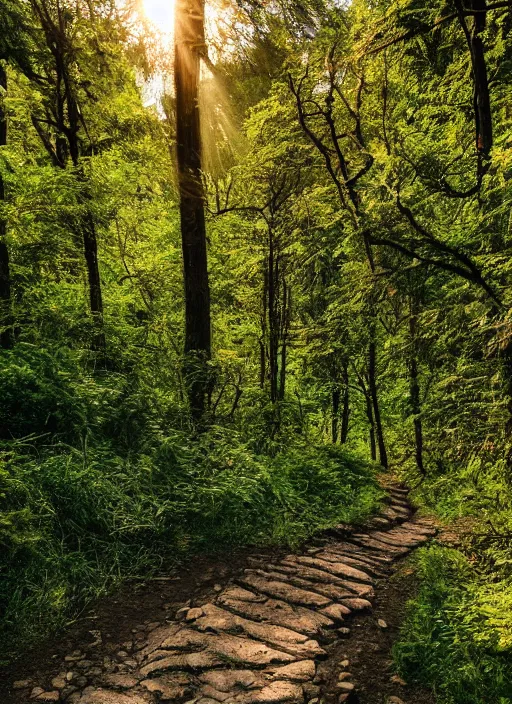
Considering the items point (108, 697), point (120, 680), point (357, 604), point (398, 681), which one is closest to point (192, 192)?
point (357, 604)

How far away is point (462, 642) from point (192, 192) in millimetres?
6945

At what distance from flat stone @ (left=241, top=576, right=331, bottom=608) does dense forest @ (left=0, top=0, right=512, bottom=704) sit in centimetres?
71

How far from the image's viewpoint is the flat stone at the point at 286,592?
4176 millimetres

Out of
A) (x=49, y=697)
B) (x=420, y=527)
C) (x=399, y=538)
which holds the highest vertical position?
(x=49, y=697)

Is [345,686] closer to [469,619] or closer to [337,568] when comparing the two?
[469,619]

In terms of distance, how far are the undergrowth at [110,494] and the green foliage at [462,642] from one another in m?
→ 1.80

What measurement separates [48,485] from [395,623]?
3374 mm

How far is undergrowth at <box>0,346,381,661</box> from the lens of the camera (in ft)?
12.8

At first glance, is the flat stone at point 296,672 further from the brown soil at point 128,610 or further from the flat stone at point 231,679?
the brown soil at point 128,610

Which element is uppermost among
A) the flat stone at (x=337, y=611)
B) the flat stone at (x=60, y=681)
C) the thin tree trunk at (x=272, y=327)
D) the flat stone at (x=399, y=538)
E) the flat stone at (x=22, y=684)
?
the thin tree trunk at (x=272, y=327)

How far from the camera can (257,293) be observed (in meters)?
11.2

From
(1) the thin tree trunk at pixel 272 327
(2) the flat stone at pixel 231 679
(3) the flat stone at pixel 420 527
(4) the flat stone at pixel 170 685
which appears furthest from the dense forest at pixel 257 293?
(2) the flat stone at pixel 231 679

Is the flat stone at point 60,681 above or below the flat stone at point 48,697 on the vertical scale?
below

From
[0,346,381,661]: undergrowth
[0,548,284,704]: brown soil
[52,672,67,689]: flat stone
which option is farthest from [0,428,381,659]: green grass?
[52,672,67,689]: flat stone
